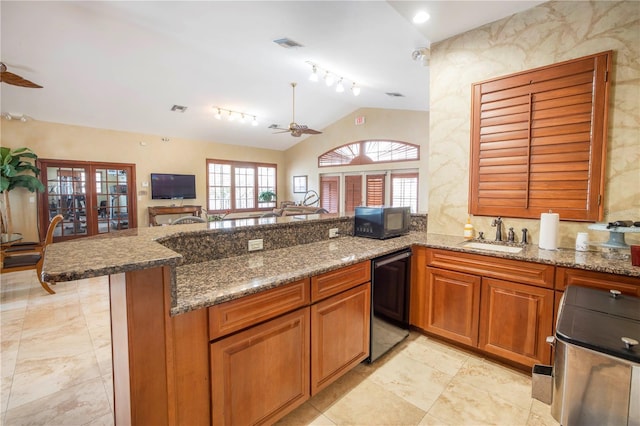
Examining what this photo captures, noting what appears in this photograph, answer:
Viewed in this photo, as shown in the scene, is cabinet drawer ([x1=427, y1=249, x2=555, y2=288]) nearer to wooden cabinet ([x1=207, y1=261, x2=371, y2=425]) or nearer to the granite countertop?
the granite countertop

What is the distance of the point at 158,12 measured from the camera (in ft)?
11.5

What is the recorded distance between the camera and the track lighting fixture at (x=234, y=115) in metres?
6.67

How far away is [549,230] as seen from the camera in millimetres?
2195

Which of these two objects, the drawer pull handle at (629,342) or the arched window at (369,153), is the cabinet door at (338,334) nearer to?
the drawer pull handle at (629,342)

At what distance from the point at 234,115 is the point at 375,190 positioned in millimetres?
3992

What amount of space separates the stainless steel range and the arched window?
20.2 ft

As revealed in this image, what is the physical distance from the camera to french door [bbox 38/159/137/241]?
6.05m

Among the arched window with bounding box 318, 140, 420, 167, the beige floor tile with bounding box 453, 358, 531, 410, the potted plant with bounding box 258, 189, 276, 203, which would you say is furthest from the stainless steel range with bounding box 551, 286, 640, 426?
the potted plant with bounding box 258, 189, 276, 203

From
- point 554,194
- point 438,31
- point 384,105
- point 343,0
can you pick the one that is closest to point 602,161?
point 554,194

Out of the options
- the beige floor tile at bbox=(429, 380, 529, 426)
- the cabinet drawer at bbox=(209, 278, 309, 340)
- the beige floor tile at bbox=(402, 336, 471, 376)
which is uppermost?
the cabinet drawer at bbox=(209, 278, 309, 340)

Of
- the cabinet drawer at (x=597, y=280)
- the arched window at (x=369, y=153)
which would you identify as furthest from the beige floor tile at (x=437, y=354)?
the arched window at (x=369, y=153)

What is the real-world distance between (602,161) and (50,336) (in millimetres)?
4666

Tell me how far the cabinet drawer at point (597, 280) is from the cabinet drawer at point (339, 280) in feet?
3.99

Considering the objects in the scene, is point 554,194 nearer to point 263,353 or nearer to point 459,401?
point 459,401
